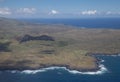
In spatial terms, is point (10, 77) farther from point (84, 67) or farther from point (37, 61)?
point (84, 67)

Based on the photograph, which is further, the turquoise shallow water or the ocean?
the ocean

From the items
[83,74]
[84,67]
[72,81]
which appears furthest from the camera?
[84,67]

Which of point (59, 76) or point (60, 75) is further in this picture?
point (60, 75)

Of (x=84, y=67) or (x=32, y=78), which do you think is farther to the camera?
(x=84, y=67)

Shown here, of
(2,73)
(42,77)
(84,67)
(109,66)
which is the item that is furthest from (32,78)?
(109,66)

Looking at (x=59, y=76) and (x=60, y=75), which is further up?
(x=59, y=76)

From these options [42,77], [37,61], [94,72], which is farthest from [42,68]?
[94,72]

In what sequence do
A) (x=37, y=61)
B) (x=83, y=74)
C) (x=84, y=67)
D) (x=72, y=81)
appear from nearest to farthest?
(x=72, y=81) < (x=83, y=74) < (x=84, y=67) < (x=37, y=61)

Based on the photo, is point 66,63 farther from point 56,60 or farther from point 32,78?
point 32,78

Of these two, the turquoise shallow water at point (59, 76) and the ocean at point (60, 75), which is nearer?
the turquoise shallow water at point (59, 76)
